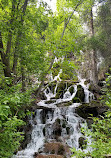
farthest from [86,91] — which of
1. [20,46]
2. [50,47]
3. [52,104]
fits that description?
[20,46]

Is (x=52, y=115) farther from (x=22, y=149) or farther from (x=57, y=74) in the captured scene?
(x=57, y=74)

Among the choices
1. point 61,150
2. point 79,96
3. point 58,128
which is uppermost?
point 79,96

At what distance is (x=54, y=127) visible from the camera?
25.5 ft

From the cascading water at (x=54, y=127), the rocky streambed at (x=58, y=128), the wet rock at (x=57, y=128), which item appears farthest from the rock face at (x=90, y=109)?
the wet rock at (x=57, y=128)

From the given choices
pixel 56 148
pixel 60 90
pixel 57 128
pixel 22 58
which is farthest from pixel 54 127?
pixel 60 90

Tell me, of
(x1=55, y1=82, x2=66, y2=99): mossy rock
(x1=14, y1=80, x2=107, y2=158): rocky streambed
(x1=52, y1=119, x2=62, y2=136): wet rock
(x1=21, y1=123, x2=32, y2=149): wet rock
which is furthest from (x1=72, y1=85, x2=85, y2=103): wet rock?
(x1=21, y1=123, x2=32, y2=149): wet rock

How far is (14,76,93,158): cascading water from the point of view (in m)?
6.75

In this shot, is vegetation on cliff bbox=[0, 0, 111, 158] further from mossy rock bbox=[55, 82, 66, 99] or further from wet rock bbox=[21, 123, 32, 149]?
mossy rock bbox=[55, 82, 66, 99]

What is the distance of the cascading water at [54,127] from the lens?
675 cm

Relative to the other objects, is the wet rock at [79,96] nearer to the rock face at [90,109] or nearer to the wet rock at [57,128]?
the rock face at [90,109]

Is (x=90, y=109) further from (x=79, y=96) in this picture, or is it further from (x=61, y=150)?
(x=61, y=150)

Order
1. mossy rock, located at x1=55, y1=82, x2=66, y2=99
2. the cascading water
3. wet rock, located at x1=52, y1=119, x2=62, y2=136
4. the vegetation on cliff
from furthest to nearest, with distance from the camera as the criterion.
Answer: mossy rock, located at x1=55, y1=82, x2=66, y2=99 < wet rock, located at x1=52, y1=119, x2=62, y2=136 < the cascading water < the vegetation on cliff

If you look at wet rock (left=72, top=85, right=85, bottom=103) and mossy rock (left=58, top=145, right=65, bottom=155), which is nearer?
mossy rock (left=58, top=145, right=65, bottom=155)

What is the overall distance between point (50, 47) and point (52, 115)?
16.7 feet
